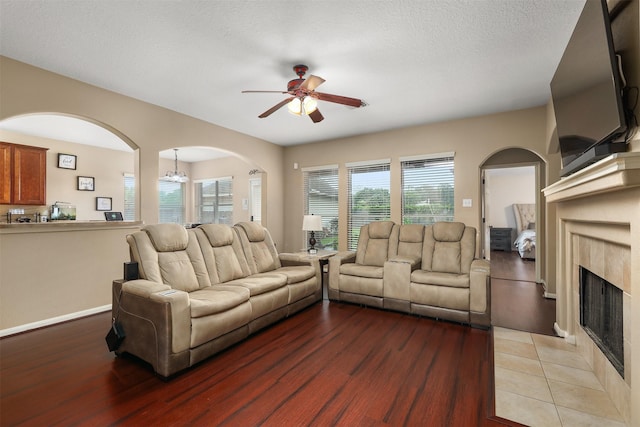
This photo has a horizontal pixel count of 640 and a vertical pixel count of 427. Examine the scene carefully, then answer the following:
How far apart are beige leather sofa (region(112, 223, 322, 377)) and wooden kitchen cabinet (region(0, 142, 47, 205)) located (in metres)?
4.34

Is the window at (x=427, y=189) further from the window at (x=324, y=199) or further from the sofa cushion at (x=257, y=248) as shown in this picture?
the sofa cushion at (x=257, y=248)

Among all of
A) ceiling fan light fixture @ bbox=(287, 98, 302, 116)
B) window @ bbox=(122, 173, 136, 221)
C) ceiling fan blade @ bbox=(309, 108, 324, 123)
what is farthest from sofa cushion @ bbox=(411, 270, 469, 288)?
window @ bbox=(122, 173, 136, 221)

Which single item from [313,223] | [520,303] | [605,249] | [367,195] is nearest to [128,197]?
[313,223]

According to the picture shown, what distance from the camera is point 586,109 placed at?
5.95 ft

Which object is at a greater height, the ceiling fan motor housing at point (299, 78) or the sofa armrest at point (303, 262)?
the ceiling fan motor housing at point (299, 78)

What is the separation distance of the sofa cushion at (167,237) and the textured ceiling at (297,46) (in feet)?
5.39

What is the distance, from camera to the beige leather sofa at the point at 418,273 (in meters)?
3.19

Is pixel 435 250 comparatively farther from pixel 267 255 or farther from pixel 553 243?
pixel 267 255

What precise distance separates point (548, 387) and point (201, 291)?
2865 millimetres

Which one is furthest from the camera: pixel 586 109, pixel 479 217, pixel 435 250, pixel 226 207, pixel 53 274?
pixel 226 207

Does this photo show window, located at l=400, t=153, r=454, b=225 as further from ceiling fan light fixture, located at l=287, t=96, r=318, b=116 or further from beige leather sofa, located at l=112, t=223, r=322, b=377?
ceiling fan light fixture, located at l=287, t=96, r=318, b=116

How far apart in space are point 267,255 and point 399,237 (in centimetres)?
185

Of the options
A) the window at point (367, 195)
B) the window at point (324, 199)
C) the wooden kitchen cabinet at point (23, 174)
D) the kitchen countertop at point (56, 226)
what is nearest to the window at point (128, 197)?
the wooden kitchen cabinet at point (23, 174)

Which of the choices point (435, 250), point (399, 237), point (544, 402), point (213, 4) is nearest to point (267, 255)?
point (399, 237)
